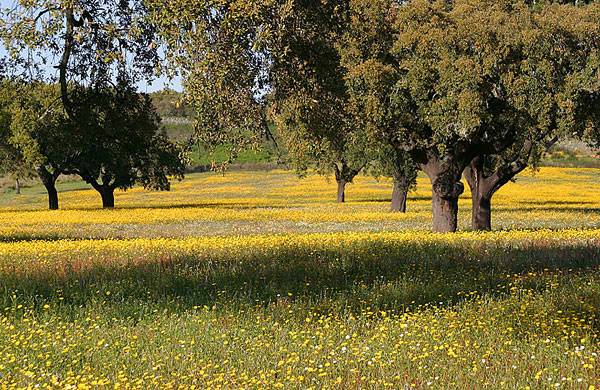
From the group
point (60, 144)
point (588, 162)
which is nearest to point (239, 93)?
point (60, 144)

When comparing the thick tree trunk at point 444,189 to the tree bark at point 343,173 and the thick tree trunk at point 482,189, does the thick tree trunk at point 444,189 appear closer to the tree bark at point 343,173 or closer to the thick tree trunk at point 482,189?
the thick tree trunk at point 482,189

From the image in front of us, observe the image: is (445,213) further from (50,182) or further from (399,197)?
(50,182)

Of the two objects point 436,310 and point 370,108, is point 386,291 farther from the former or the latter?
point 370,108

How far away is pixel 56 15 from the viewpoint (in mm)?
11164

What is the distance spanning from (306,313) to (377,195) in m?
62.6

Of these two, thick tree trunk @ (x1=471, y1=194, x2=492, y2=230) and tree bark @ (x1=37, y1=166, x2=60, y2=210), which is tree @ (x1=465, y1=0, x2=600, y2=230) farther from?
tree bark @ (x1=37, y1=166, x2=60, y2=210)

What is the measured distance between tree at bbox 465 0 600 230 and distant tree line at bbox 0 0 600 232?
5cm

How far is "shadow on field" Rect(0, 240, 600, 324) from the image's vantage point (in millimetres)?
10945

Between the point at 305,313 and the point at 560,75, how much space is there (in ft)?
62.5

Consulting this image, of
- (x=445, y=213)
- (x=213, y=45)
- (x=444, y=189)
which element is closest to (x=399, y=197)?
(x=445, y=213)

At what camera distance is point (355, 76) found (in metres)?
23.6

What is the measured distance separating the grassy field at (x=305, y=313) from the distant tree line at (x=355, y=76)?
2667 millimetres

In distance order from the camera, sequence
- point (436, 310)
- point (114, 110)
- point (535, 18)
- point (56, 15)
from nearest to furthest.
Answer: point (436, 310), point (56, 15), point (114, 110), point (535, 18)

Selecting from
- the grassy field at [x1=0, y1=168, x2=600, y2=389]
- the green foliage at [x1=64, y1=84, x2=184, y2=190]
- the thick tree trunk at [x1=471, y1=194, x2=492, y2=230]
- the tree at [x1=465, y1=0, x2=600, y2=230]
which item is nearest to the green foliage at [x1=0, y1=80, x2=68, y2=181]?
the thick tree trunk at [x1=471, y1=194, x2=492, y2=230]
